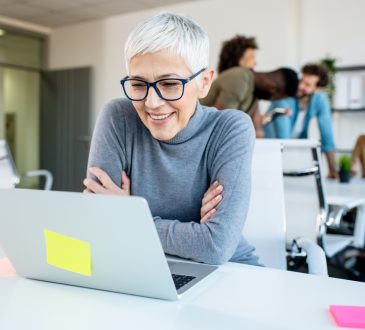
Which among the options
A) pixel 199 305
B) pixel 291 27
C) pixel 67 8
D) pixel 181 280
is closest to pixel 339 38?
pixel 291 27

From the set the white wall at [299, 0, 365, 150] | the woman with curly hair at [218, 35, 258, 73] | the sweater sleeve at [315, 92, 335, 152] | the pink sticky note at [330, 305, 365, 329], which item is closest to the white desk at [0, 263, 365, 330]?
the pink sticky note at [330, 305, 365, 329]

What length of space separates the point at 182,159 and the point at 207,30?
487 centimetres

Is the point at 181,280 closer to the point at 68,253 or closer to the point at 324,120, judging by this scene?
the point at 68,253

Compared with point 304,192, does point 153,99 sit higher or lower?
higher

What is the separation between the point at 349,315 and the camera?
0.70 m

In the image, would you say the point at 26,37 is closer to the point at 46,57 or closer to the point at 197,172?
the point at 46,57

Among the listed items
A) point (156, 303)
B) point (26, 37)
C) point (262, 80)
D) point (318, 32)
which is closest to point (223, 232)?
point (156, 303)

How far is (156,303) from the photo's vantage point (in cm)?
77

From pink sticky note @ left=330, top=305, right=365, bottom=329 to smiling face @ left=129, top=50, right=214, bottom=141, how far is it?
64 centimetres

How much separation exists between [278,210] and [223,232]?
0.49m

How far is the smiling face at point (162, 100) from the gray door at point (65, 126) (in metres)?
5.68

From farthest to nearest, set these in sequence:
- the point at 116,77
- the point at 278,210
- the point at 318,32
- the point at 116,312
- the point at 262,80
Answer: the point at 116,77, the point at 318,32, the point at 262,80, the point at 278,210, the point at 116,312

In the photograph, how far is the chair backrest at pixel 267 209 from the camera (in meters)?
1.48

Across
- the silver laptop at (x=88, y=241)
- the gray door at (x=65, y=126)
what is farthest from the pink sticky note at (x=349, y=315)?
the gray door at (x=65, y=126)
